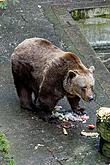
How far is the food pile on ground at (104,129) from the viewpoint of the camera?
613cm

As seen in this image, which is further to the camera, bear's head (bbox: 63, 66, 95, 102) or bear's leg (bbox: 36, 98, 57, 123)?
bear's leg (bbox: 36, 98, 57, 123)

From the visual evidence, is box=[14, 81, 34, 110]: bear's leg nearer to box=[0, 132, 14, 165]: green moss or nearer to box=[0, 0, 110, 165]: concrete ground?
box=[0, 0, 110, 165]: concrete ground

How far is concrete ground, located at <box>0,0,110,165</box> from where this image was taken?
21.2ft

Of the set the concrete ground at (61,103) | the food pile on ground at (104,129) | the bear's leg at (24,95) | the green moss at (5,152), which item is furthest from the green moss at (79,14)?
the green moss at (5,152)

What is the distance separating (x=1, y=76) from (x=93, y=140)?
215 cm

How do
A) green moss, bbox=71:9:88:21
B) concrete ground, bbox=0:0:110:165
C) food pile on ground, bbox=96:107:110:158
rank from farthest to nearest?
green moss, bbox=71:9:88:21 → concrete ground, bbox=0:0:110:165 → food pile on ground, bbox=96:107:110:158

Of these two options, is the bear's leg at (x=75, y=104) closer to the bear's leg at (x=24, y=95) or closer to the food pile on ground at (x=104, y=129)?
the bear's leg at (x=24, y=95)

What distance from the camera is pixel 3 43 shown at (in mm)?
9422

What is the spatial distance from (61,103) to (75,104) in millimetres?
462

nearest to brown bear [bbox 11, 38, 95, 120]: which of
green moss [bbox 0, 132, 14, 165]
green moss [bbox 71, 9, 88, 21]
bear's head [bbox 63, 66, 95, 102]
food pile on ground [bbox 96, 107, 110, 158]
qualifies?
bear's head [bbox 63, 66, 95, 102]

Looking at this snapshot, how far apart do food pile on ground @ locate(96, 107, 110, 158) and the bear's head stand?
47cm

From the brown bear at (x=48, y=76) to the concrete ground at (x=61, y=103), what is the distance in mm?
269

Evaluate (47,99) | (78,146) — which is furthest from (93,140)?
(47,99)

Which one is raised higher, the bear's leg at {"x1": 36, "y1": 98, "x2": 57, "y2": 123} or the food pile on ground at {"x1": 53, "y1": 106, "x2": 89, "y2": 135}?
the bear's leg at {"x1": 36, "y1": 98, "x2": 57, "y2": 123}
